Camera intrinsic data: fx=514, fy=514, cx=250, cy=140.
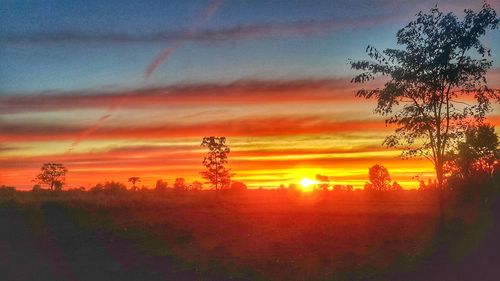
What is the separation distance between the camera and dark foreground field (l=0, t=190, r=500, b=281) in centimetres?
1816

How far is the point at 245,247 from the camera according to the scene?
22438 mm

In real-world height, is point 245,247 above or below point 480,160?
below

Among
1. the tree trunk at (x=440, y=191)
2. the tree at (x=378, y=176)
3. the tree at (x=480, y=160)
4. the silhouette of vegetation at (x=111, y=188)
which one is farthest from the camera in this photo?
the tree at (x=378, y=176)

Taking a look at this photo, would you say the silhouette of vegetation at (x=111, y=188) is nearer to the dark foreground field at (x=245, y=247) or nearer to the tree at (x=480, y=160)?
the dark foreground field at (x=245, y=247)

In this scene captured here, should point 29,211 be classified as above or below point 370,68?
below

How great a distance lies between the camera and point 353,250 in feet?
71.5

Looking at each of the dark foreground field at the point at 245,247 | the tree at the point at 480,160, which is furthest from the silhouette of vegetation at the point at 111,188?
the tree at the point at 480,160

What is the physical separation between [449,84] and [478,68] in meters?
1.58

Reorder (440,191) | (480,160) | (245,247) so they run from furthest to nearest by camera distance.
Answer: (480,160) → (440,191) → (245,247)

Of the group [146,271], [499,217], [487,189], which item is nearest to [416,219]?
[499,217]

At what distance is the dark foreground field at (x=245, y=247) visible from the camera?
18.2 meters

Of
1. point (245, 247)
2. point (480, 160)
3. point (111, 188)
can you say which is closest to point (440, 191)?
point (245, 247)

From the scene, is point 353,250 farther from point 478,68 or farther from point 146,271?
point 478,68

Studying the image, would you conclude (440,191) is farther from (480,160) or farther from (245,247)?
(480,160)
